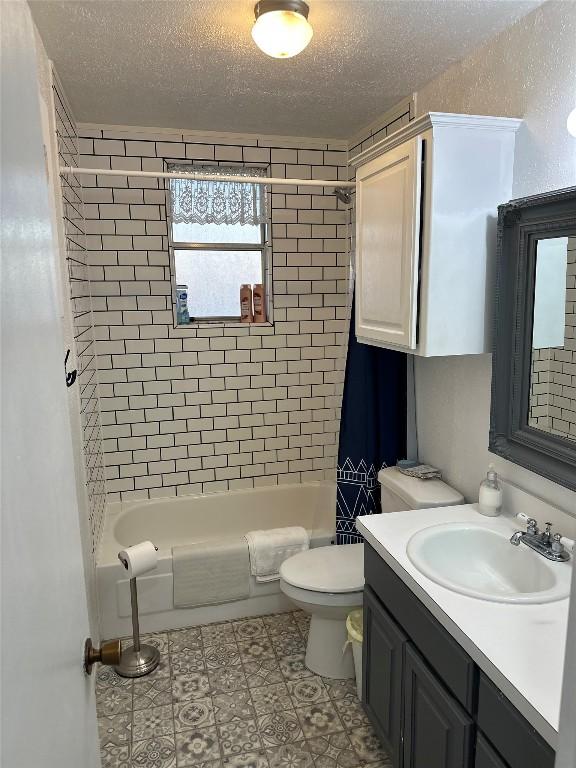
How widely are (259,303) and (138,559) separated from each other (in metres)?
1.64

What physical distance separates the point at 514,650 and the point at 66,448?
1.10m

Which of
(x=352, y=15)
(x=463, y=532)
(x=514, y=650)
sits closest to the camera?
(x=514, y=650)

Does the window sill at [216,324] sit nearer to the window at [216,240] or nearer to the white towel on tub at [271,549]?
the window at [216,240]

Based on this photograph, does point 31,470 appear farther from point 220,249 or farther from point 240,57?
point 220,249

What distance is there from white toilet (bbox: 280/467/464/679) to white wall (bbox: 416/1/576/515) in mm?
185

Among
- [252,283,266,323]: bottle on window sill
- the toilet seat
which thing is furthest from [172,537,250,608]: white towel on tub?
[252,283,266,323]: bottle on window sill

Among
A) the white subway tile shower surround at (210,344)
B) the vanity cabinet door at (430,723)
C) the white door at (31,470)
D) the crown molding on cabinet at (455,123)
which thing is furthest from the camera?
the white subway tile shower surround at (210,344)

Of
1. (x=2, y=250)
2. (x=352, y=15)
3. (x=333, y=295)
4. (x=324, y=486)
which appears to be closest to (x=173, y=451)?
(x=324, y=486)

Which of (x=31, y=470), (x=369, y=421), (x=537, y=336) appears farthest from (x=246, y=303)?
(x=31, y=470)

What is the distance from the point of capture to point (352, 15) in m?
1.75

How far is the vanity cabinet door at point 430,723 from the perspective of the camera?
4.53 feet

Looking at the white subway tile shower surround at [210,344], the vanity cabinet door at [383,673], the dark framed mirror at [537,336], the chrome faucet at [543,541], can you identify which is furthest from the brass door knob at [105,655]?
the white subway tile shower surround at [210,344]

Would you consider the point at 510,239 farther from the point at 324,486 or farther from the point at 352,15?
the point at 324,486

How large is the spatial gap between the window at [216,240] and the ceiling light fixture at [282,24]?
4.58ft
